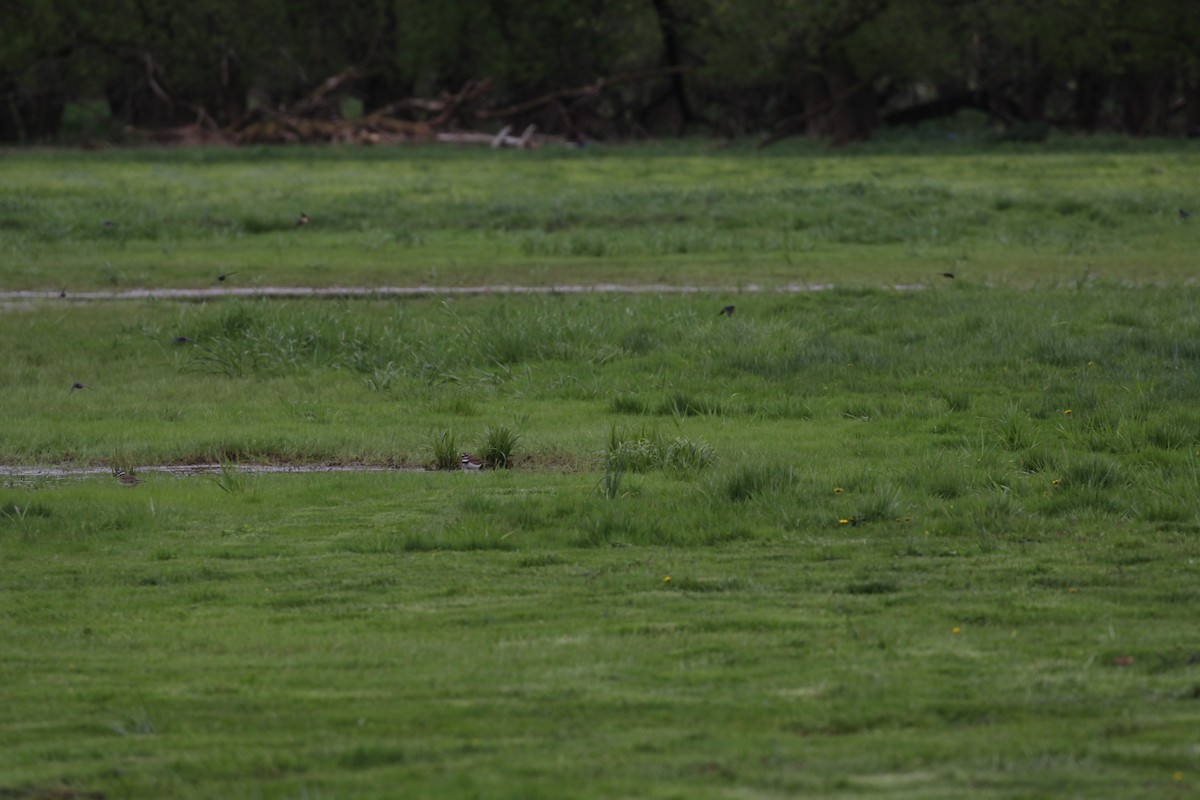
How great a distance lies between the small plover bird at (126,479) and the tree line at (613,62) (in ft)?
109

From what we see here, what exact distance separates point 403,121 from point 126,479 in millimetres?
38263

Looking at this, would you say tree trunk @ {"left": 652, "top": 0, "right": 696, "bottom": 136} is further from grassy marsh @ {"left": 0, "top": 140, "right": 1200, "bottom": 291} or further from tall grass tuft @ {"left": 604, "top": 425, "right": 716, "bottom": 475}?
tall grass tuft @ {"left": 604, "top": 425, "right": 716, "bottom": 475}

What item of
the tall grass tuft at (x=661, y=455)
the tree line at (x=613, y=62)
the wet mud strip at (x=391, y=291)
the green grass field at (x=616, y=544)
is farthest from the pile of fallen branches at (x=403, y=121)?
the tall grass tuft at (x=661, y=455)

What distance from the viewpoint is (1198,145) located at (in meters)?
36.7

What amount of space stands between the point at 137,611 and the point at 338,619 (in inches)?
34.6

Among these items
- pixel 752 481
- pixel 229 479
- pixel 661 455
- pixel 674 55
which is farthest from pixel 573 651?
pixel 674 55

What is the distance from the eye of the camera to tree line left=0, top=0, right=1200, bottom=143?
41.1 metres

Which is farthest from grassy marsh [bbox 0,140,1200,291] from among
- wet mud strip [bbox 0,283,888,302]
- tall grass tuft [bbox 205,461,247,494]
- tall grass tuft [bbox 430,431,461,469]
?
tall grass tuft [bbox 205,461,247,494]

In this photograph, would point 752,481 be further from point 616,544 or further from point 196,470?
point 196,470

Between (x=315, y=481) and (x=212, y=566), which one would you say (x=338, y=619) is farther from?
(x=315, y=481)

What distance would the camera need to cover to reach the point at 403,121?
153 feet

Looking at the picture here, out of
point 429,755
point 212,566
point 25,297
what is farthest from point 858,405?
point 25,297

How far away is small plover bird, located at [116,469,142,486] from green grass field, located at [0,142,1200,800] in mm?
95

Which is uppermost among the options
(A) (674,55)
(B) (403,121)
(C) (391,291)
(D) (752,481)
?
(A) (674,55)
